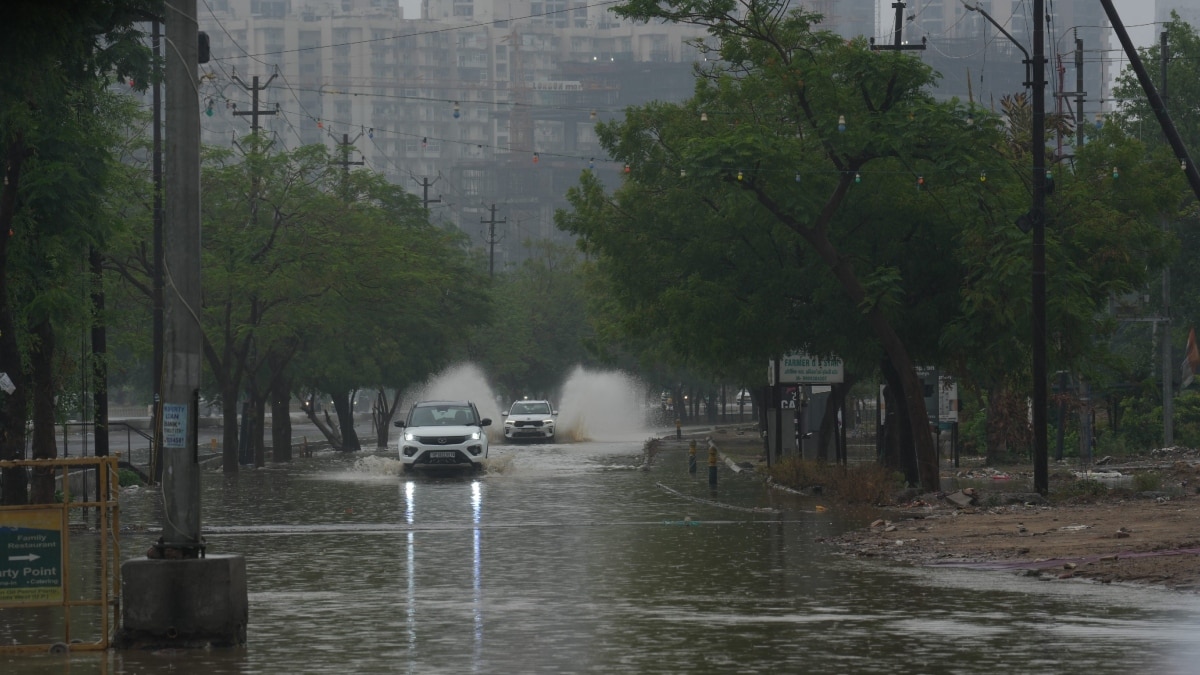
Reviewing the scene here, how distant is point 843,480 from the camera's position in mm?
30656

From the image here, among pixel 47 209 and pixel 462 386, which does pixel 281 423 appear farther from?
pixel 462 386

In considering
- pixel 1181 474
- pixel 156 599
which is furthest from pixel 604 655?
pixel 1181 474

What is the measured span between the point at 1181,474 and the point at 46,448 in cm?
2311

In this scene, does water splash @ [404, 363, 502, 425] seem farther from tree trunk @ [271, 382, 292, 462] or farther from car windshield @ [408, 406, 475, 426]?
car windshield @ [408, 406, 475, 426]

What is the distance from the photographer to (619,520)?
26953 mm

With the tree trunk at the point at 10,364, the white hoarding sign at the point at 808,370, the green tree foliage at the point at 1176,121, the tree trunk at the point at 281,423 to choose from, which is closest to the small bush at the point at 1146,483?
the white hoarding sign at the point at 808,370

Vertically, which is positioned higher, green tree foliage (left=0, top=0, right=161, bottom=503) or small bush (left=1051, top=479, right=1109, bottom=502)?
green tree foliage (left=0, top=0, right=161, bottom=503)

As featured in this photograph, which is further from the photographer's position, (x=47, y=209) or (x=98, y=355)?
(x=98, y=355)

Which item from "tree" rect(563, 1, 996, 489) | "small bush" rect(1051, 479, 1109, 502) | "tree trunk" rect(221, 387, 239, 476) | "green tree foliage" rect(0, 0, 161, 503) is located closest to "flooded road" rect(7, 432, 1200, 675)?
"green tree foliage" rect(0, 0, 161, 503)

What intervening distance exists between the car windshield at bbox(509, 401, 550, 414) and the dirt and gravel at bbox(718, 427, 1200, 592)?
3637cm

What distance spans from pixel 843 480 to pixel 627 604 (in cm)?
1530

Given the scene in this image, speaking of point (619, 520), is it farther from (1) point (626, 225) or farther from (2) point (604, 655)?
(2) point (604, 655)

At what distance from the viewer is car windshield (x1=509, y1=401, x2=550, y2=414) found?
69.5 m

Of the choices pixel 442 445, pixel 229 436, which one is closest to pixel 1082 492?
pixel 442 445
